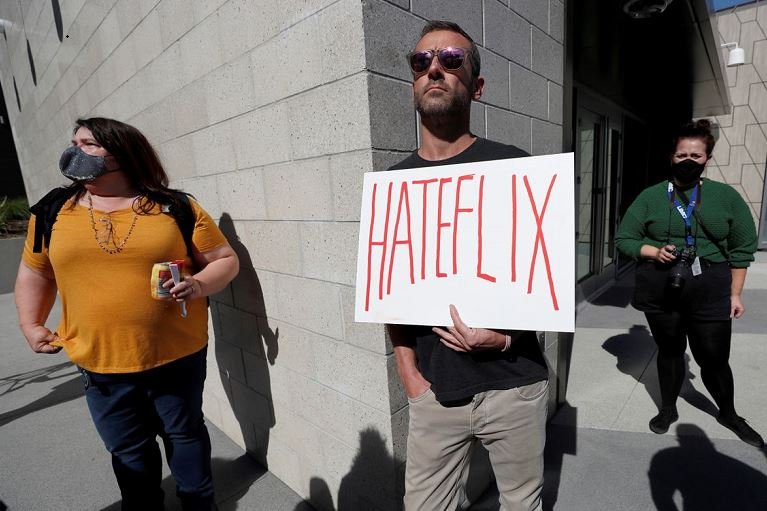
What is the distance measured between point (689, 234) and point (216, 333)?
3.11 m

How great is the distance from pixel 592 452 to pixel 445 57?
8.43 feet

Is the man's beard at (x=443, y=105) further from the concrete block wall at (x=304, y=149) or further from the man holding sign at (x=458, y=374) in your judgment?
the concrete block wall at (x=304, y=149)

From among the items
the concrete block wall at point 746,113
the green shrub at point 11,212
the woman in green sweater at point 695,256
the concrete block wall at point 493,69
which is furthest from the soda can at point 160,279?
the concrete block wall at point 746,113

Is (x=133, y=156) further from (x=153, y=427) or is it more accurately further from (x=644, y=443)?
(x=644, y=443)

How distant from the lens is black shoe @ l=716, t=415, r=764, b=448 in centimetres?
259

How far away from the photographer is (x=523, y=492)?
1469 mm

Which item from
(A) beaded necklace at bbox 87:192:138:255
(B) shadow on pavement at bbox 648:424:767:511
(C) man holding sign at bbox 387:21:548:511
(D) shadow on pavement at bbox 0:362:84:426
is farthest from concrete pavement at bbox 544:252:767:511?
(D) shadow on pavement at bbox 0:362:84:426

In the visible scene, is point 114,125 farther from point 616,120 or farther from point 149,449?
point 616,120

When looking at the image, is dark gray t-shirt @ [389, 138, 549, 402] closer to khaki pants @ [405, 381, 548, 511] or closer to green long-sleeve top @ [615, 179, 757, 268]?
khaki pants @ [405, 381, 548, 511]

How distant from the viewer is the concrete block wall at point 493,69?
1.62 m

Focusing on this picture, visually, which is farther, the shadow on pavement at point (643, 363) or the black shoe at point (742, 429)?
the shadow on pavement at point (643, 363)

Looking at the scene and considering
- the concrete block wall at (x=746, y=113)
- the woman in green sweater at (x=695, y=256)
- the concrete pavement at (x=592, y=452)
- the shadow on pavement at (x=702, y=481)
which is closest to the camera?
the shadow on pavement at (x=702, y=481)

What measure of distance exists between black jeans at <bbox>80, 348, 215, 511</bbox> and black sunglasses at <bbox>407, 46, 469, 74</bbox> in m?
1.70

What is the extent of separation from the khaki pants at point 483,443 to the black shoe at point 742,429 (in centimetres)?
201
